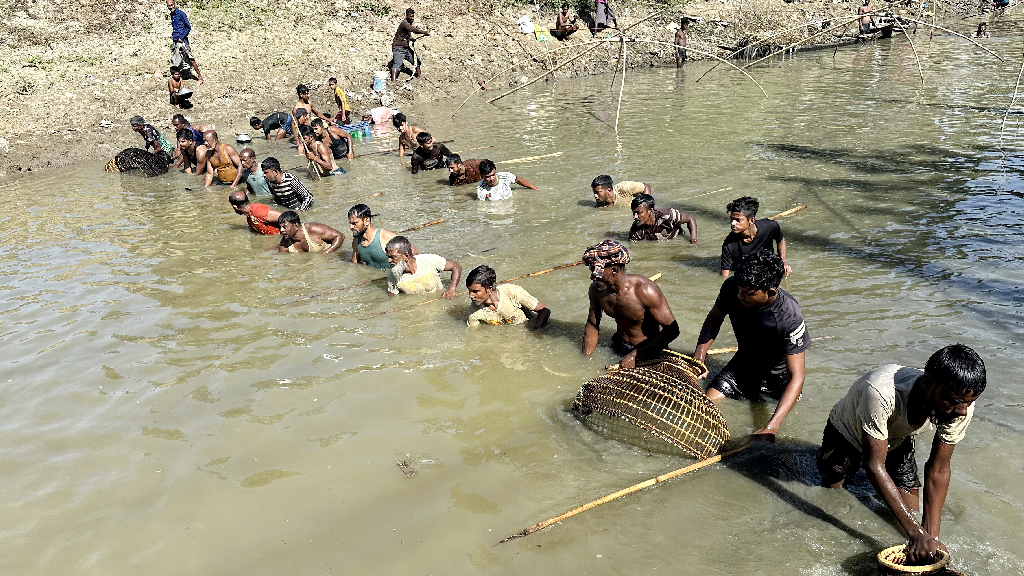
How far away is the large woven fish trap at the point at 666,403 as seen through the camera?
15.2 ft

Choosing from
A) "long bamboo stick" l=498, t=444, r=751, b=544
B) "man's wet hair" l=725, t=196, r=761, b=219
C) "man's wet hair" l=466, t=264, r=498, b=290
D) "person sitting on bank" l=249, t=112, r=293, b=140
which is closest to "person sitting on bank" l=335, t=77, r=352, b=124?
"person sitting on bank" l=249, t=112, r=293, b=140

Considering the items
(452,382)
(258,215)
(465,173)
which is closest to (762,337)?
(452,382)

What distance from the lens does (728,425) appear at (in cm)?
509

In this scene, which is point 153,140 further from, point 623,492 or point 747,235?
point 623,492

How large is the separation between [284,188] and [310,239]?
2.53m

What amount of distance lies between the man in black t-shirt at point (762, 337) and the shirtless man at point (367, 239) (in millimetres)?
4365

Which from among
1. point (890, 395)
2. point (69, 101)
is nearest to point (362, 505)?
point (890, 395)

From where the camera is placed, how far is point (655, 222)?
8914 mm

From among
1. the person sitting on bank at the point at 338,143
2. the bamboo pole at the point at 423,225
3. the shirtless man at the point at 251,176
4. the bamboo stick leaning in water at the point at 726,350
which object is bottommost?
the bamboo stick leaning in water at the point at 726,350

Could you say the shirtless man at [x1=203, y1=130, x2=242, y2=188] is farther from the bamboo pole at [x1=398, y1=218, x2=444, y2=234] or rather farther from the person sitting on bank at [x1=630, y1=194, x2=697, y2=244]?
the person sitting on bank at [x1=630, y1=194, x2=697, y2=244]

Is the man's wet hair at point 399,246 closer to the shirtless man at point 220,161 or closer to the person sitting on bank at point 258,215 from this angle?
the person sitting on bank at point 258,215

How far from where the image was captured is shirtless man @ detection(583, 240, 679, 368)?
18.0 feet

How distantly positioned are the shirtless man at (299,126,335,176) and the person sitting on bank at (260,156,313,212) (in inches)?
82.9

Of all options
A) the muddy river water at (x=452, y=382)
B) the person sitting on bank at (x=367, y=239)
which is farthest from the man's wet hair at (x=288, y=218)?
the person sitting on bank at (x=367, y=239)
